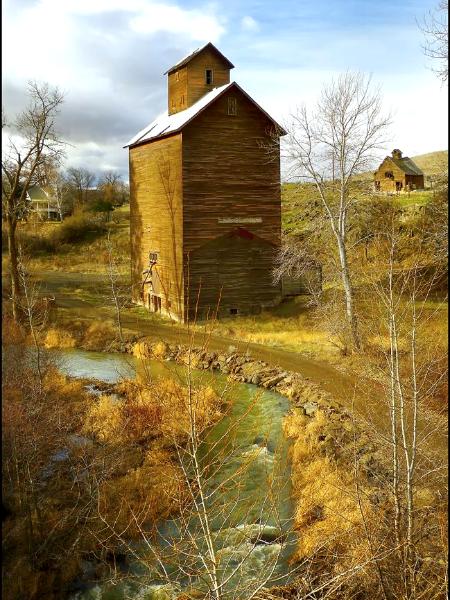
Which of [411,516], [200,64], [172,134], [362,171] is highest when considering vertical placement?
[200,64]

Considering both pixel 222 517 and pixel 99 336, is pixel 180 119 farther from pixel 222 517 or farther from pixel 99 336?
pixel 222 517

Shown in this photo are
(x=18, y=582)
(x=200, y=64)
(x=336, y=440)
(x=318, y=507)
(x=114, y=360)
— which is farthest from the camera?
(x=200, y=64)

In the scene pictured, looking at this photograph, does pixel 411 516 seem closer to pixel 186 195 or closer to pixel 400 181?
pixel 186 195

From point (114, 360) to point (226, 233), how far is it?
321 inches

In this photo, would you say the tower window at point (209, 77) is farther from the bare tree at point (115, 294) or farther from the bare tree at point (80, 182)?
the bare tree at point (80, 182)

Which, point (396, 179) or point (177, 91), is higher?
point (177, 91)

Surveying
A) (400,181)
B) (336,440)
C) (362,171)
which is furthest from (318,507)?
(400,181)

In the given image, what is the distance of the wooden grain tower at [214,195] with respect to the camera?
2680 centimetres

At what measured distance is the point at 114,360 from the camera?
963 inches

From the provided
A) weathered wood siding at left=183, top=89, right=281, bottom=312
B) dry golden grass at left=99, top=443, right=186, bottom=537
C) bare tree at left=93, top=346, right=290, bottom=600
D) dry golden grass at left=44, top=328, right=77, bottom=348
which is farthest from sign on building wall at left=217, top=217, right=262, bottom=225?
dry golden grass at left=99, top=443, right=186, bottom=537

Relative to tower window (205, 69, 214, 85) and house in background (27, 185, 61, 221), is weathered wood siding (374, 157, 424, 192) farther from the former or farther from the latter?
house in background (27, 185, 61, 221)

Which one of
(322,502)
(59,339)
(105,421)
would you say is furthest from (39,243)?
(322,502)

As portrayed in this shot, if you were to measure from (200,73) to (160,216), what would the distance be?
7495mm

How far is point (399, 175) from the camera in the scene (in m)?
53.2
